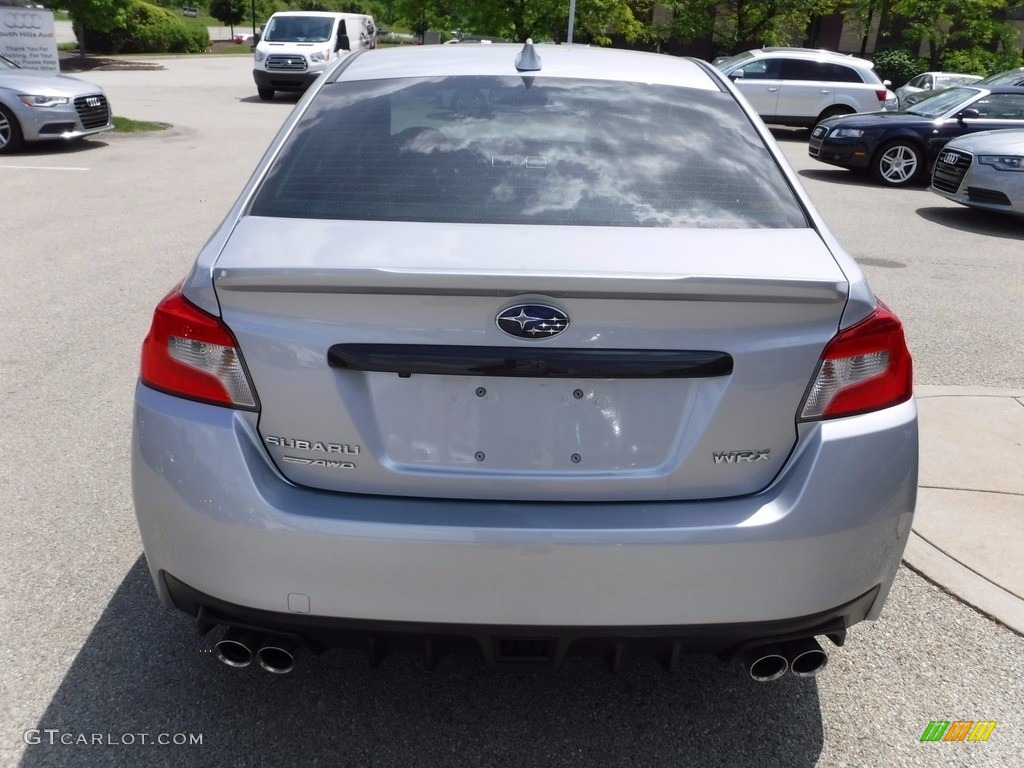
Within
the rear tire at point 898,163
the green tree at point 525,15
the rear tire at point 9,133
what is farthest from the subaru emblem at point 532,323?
the green tree at point 525,15

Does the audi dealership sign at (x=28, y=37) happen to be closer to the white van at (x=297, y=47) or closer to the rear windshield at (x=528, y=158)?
the white van at (x=297, y=47)

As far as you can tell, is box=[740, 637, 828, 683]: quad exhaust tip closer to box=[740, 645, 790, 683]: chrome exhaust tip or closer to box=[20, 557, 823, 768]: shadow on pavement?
box=[740, 645, 790, 683]: chrome exhaust tip

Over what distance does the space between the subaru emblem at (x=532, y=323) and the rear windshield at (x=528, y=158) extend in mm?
388

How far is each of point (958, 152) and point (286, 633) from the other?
11371 millimetres

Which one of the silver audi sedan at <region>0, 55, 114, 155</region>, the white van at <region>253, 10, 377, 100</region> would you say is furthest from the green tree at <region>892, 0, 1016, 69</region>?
the silver audi sedan at <region>0, 55, 114, 155</region>

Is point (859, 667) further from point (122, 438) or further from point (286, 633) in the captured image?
point (122, 438)

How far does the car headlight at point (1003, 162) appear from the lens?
10.9m

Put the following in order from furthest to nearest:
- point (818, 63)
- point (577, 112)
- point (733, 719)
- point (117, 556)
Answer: point (818, 63) < point (117, 556) < point (577, 112) < point (733, 719)

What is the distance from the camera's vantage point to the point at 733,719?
2840mm

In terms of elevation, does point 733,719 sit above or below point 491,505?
below

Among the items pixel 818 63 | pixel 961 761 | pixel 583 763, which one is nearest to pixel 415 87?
pixel 583 763

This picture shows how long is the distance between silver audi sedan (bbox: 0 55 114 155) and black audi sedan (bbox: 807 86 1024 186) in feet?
36.4

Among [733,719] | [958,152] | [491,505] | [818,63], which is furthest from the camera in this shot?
[818,63]

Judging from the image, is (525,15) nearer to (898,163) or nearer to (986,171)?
(898,163)
